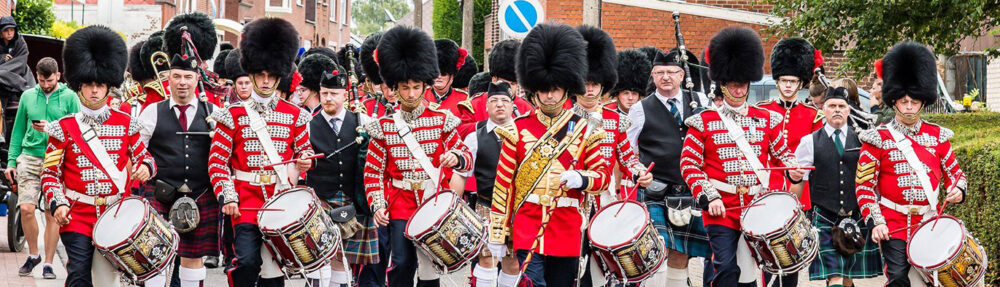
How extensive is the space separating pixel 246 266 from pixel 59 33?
17656 mm

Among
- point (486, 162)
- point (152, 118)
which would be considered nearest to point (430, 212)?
point (486, 162)

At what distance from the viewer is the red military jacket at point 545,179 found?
24.7ft

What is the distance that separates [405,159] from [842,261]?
3072mm

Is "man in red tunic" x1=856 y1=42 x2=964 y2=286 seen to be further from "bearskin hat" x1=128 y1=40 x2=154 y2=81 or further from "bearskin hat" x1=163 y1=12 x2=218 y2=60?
"bearskin hat" x1=128 y1=40 x2=154 y2=81

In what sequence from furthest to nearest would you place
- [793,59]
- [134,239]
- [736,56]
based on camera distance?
1. [793,59]
2. [736,56]
3. [134,239]

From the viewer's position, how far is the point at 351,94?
35.9 feet

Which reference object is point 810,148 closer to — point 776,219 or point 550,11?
point 776,219

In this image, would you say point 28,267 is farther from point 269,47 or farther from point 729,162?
point 729,162

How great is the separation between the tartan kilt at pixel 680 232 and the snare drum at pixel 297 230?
2320mm

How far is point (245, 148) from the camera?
839 centimetres

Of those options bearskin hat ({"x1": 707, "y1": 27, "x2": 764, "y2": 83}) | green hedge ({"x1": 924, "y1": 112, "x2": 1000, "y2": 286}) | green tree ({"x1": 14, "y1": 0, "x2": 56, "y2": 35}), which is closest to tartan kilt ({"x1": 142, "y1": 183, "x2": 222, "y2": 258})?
bearskin hat ({"x1": 707, "y1": 27, "x2": 764, "y2": 83})

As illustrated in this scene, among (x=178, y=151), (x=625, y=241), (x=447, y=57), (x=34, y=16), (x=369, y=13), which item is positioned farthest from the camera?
(x=369, y=13)

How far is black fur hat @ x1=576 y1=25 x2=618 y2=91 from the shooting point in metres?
8.48

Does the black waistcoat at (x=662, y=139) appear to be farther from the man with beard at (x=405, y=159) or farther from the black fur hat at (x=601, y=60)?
the man with beard at (x=405, y=159)
